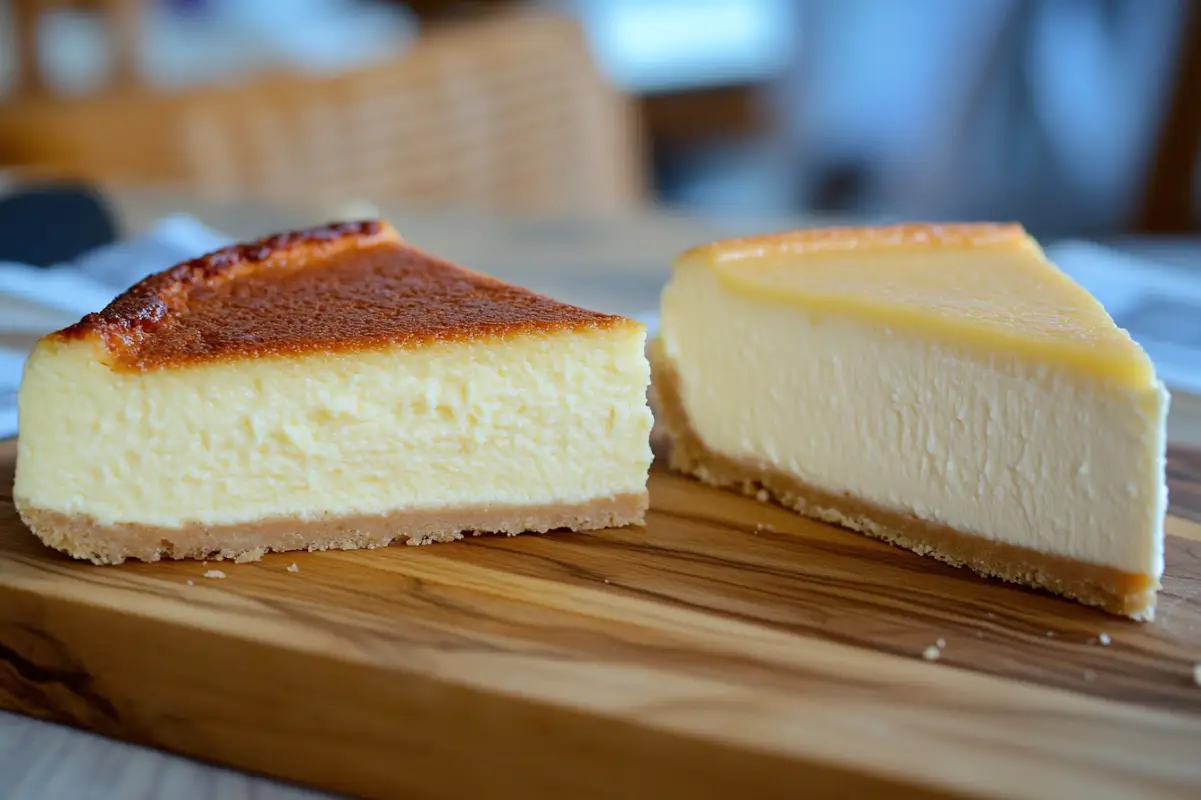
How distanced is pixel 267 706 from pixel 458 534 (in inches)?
14.4

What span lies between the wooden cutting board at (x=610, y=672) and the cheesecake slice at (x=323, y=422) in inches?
2.4

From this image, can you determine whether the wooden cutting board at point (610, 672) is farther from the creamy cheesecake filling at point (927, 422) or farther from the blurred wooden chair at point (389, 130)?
the blurred wooden chair at point (389, 130)

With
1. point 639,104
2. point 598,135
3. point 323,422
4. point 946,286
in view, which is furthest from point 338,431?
point 639,104

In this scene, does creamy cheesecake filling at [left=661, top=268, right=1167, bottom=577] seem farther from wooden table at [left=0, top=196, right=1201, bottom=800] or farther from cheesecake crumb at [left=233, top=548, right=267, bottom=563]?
cheesecake crumb at [left=233, top=548, right=267, bottom=563]

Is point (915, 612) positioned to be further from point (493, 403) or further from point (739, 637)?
point (493, 403)

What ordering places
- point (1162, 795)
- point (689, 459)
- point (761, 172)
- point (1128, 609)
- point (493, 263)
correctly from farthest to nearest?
point (761, 172), point (493, 263), point (689, 459), point (1128, 609), point (1162, 795)

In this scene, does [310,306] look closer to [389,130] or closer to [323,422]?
[323,422]

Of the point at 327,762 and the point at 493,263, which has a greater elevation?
the point at 493,263

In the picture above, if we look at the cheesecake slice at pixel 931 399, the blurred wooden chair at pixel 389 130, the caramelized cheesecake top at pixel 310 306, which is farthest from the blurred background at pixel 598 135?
the cheesecake slice at pixel 931 399

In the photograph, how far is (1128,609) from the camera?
131cm

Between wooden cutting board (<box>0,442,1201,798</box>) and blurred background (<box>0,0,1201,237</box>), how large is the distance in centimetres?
237

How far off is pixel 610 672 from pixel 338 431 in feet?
1.59

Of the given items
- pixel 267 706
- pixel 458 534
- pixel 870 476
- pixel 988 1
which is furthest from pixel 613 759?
pixel 988 1

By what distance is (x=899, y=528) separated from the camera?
58.9 inches
